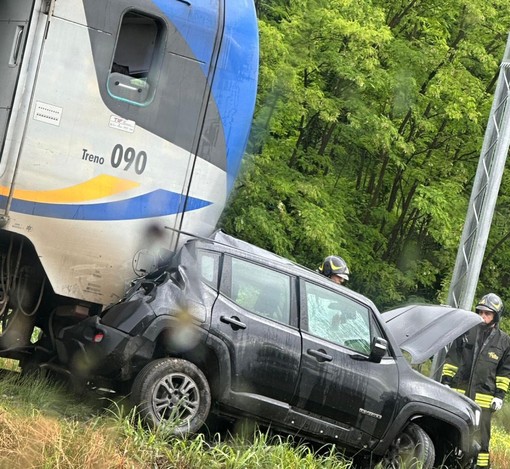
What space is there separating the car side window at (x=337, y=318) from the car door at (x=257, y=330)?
209 mm

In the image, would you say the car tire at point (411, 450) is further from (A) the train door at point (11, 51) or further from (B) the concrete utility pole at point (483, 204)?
(B) the concrete utility pole at point (483, 204)

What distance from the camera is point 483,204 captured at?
14.4 meters

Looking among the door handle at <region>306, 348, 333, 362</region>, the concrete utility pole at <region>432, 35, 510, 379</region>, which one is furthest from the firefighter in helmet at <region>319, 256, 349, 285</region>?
the concrete utility pole at <region>432, 35, 510, 379</region>

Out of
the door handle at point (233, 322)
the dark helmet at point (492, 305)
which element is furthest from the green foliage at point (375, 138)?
the door handle at point (233, 322)

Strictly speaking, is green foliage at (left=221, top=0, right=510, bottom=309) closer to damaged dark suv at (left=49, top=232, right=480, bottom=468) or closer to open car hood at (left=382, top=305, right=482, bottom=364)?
open car hood at (left=382, top=305, right=482, bottom=364)

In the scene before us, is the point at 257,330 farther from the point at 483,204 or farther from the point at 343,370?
the point at 483,204

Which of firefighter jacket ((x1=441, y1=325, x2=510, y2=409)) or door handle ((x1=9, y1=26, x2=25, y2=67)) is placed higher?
door handle ((x1=9, y1=26, x2=25, y2=67))

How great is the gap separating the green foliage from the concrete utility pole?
160 inches

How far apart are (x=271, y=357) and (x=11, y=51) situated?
3186mm

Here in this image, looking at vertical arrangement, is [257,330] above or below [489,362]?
above

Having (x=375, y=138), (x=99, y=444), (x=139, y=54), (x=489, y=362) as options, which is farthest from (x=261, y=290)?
(x=375, y=138)

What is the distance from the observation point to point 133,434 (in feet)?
22.6

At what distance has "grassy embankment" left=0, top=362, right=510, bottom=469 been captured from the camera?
6.17 metres

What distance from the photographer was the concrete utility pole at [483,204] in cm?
1423
